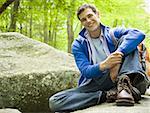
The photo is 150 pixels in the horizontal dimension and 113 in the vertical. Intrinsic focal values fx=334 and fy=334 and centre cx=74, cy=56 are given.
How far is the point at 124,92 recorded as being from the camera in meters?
3.38

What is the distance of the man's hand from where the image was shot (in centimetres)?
354

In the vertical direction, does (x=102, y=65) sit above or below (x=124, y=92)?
above

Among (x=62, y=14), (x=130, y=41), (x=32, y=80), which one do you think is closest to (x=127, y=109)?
(x=130, y=41)

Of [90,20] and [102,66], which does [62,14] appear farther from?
[102,66]

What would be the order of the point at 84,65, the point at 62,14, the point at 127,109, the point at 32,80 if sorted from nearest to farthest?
1. the point at 127,109
2. the point at 84,65
3. the point at 32,80
4. the point at 62,14

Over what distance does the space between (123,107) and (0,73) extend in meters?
3.03

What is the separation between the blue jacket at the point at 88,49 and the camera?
364 centimetres

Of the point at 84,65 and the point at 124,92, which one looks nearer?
the point at 124,92

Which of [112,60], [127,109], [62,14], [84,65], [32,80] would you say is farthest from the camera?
[62,14]

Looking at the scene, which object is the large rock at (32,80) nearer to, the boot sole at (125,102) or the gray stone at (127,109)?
the gray stone at (127,109)

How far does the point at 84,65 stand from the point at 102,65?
0.27 metres

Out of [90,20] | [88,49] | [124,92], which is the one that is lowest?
[124,92]

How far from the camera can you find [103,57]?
3.89 meters

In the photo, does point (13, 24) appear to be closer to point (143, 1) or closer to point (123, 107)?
point (143, 1)
